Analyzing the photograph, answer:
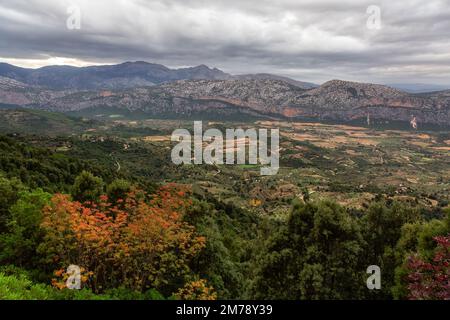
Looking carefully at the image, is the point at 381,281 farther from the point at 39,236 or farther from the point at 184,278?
the point at 39,236

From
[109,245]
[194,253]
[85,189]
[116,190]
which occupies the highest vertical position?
[109,245]

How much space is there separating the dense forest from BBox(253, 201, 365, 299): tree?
6 centimetres

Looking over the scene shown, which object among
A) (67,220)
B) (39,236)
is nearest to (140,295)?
(67,220)

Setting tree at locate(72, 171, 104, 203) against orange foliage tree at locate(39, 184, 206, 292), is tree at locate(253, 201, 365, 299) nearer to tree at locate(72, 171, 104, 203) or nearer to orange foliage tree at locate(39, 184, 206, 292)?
orange foliage tree at locate(39, 184, 206, 292)

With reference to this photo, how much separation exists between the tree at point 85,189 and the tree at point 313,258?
21.6 m

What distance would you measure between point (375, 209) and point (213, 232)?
12.4 metres

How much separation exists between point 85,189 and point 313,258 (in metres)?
26.1

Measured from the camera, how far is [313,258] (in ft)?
75.3

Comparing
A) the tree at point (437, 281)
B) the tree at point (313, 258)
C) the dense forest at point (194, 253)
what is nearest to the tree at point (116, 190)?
the dense forest at point (194, 253)

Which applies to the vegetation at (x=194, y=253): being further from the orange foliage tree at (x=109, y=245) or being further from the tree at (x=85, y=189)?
the tree at (x=85, y=189)

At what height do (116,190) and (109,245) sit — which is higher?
(109,245)

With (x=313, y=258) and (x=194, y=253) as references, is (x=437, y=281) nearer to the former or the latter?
(x=313, y=258)

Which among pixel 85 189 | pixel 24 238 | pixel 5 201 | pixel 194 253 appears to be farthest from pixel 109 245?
pixel 85 189

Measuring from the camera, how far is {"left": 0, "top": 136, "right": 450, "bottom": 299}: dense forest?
19.3 meters
